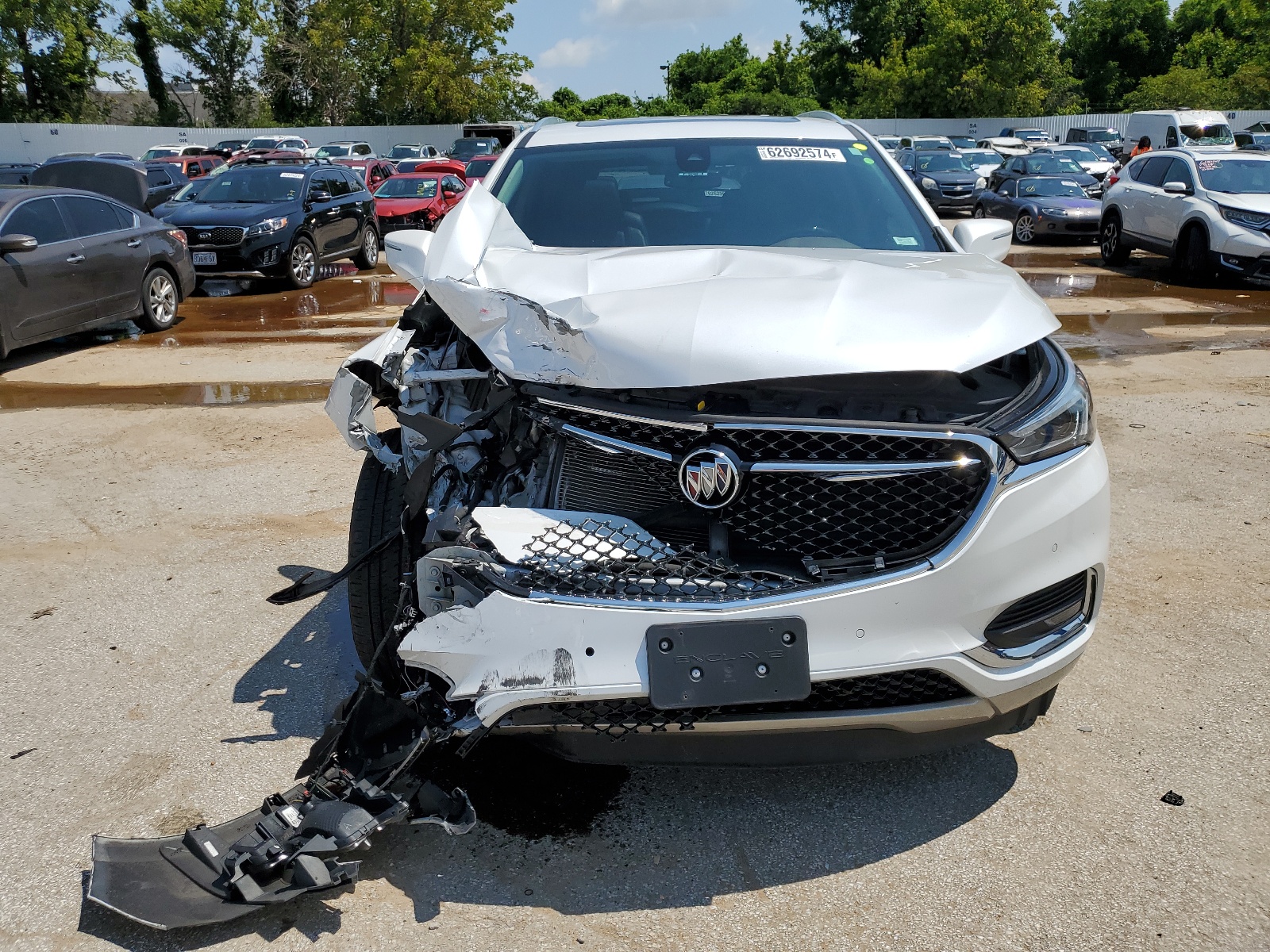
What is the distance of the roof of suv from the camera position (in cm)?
458

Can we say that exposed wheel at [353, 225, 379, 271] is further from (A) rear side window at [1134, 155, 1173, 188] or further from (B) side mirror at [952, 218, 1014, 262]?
(B) side mirror at [952, 218, 1014, 262]

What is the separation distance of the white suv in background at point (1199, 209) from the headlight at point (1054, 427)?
12.3m

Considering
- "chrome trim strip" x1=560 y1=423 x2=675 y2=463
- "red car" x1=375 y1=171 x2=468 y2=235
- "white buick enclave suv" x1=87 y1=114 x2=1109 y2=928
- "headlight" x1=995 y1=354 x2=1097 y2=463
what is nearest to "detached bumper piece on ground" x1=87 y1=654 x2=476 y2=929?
"white buick enclave suv" x1=87 y1=114 x2=1109 y2=928

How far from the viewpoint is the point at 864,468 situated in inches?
99.0

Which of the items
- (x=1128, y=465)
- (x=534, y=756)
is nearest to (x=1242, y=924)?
(x=534, y=756)

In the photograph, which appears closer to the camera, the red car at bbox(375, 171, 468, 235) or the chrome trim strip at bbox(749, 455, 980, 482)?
the chrome trim strip at bbox(749, 455, 980, 482)

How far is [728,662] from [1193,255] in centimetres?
1404

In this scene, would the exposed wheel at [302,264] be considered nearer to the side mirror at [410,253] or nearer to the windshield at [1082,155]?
the side mirror at [410,253]

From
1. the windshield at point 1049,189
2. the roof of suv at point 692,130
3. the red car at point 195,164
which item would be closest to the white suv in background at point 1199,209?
the windshield at point 1049,189

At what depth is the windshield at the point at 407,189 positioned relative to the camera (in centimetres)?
2002

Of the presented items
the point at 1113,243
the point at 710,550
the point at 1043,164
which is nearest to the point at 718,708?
the point at 710,550

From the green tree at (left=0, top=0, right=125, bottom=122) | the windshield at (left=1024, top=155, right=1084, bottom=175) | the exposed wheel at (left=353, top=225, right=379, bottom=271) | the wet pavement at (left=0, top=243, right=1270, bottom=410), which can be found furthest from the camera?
the green tree at (left=0, top=0, right=125, bottom=122)

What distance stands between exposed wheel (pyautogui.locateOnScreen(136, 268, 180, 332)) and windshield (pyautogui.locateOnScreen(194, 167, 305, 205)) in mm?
3477

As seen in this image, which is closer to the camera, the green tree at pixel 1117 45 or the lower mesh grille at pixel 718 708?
the lower mesh grille at pixel 718 708
